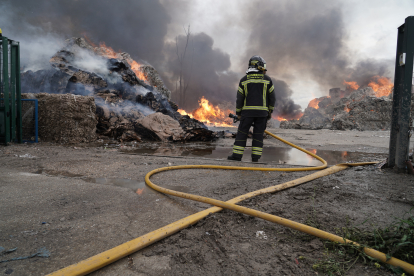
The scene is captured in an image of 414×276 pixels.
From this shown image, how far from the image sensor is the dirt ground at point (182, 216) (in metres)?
1.14

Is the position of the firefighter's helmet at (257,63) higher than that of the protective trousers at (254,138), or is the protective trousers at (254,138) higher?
the firefighter's helmet at (257,63)

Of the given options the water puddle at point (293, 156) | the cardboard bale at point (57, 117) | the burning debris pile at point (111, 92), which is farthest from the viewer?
the burning debris pile at point (111, 92)

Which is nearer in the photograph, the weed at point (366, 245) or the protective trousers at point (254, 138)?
the weed at point (366, 245)

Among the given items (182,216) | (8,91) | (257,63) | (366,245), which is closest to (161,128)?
(8,91)

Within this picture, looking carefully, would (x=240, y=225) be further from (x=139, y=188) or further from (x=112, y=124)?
(x=112, y=124)

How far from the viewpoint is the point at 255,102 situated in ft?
14.2

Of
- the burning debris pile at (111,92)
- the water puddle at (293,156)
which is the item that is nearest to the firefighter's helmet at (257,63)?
the water puddle at (293,156)

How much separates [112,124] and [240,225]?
7.76 m

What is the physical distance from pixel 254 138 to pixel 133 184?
2.60 metres

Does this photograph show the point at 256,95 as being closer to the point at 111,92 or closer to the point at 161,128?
the point at 161,128

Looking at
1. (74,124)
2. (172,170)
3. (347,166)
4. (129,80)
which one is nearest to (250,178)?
(172,170)

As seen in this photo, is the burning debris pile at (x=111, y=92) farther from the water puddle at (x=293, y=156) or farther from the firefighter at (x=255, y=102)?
the firefighter at (x=255, y=102)

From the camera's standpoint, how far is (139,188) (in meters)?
2.38

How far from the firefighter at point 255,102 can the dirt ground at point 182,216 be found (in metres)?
1.45
